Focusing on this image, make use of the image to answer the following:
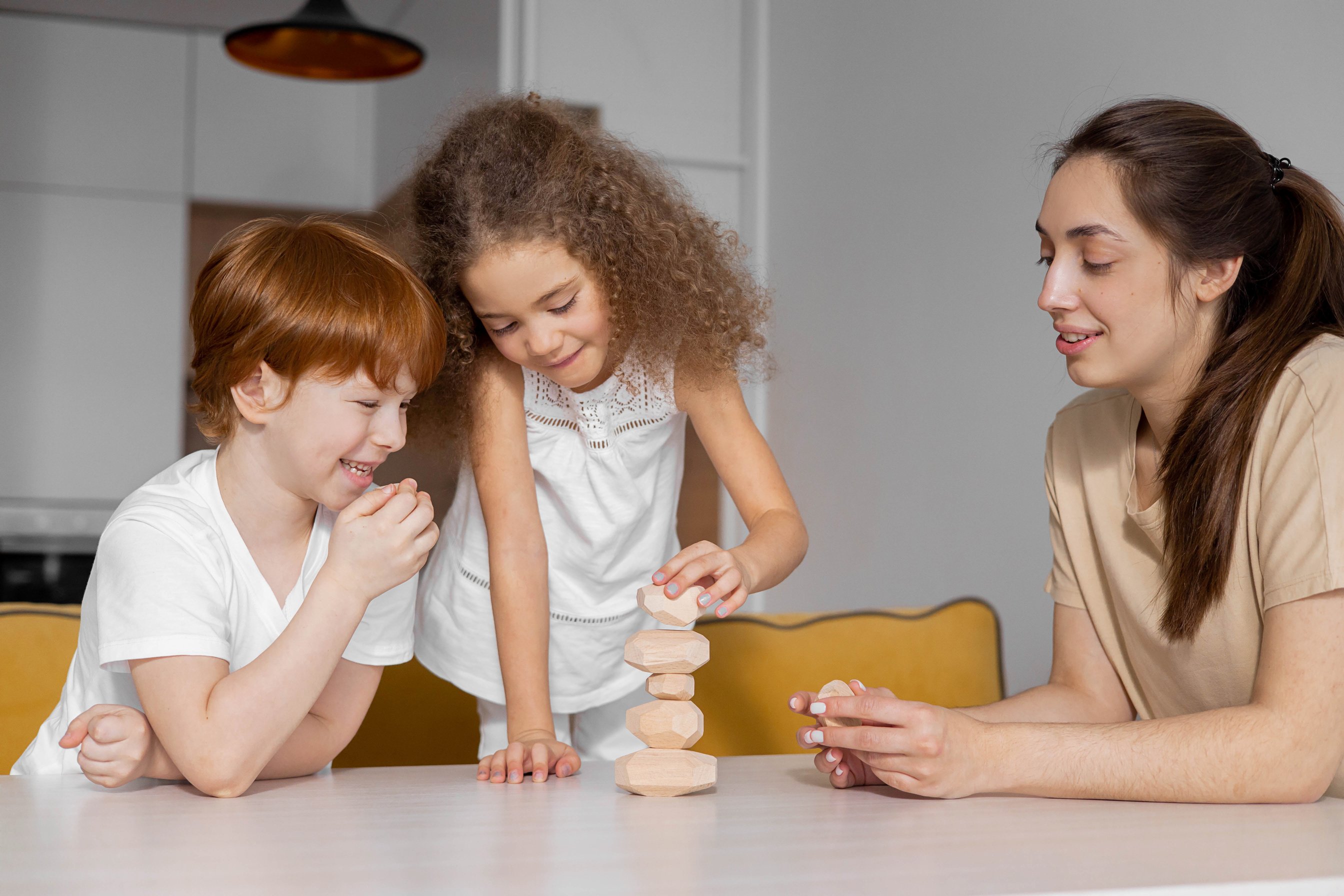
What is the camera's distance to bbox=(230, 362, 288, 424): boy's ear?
1.09 meters

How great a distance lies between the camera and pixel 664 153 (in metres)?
3.10

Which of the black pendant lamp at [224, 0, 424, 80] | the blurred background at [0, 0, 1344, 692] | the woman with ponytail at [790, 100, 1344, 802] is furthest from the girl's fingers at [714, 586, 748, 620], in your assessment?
the black pendant lamp at [224, 0, 424, 80]

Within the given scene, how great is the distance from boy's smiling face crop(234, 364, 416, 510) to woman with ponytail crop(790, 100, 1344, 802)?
1.49ft

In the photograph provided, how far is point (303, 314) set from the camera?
1.07 meters

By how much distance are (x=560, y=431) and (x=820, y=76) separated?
1747 mm

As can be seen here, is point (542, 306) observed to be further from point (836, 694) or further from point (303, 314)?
point (836, 694)

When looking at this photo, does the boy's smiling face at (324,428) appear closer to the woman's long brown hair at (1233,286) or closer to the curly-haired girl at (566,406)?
the curly-haired girl at (566,406)

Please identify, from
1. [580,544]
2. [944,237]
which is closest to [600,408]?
[580,544]

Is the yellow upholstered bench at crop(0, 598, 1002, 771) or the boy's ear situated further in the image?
the yellow upholstered bench at crop(0, 598, 1002, 771)

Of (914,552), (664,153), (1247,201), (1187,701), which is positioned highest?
(664,153)

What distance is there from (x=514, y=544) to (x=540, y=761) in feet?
1.04

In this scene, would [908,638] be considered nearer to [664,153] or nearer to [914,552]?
[914,552]

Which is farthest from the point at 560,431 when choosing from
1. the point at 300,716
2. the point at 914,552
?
the point at 914,552

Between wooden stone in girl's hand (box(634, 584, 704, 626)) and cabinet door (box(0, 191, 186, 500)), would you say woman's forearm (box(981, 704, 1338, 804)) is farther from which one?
cabinet door (box(0, 191, 186, 500))
